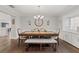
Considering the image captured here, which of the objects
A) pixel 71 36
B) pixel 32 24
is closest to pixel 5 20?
pixel 32 24

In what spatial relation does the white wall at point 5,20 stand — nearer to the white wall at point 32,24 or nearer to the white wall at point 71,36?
the white wall at point 32,24

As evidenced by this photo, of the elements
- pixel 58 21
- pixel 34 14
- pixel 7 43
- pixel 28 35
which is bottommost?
pixel 7 43

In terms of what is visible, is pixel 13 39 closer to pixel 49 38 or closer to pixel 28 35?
pixel 28 35

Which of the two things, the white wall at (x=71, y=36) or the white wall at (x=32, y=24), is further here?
the white wall at (x=71, y=36)

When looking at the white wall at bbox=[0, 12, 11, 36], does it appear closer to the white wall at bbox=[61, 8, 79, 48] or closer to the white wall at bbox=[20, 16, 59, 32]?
the white wall at bbox=[20, 16, 59, 32]

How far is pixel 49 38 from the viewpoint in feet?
14.9

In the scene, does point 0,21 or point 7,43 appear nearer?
point 0,21

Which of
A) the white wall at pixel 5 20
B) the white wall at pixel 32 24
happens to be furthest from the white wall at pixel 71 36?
the white wall at pixel 5 20

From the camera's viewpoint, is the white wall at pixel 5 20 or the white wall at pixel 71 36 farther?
the white wall at pixel 71 36

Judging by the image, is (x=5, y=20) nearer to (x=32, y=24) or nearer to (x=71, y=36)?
(x=32, y=24)

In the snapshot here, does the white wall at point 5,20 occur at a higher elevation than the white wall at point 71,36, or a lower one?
higher

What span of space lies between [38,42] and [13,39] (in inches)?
37.7
